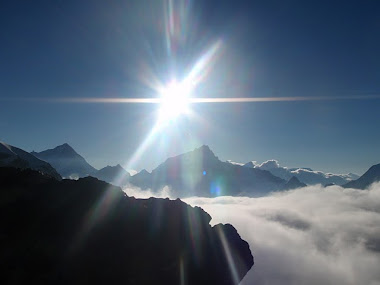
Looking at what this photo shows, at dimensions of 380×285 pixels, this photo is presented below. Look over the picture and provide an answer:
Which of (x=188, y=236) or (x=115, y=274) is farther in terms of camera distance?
(x=188, y=236)

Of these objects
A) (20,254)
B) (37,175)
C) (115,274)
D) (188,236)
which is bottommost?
(115,274)

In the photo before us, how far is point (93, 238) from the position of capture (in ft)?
134

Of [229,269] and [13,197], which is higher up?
[13,197]

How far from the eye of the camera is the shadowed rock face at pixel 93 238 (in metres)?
35.4

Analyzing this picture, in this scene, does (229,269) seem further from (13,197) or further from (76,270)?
→ (13,197)

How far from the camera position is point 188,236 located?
53.8 metres

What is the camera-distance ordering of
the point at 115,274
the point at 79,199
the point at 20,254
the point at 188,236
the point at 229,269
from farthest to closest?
the point at 229,269 < the point at 188,236 < the point at 79,199 < the point at 115,274 < the point at 20,254

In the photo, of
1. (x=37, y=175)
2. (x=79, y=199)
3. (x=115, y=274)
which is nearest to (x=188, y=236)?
(x=115, y=274)

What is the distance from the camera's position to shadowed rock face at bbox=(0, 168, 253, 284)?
1395 inches

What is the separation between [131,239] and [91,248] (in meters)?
6.57

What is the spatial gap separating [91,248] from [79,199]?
9.70 m

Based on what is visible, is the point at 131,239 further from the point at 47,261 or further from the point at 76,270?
the point at 47,261

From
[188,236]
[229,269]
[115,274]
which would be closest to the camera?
[115,274]

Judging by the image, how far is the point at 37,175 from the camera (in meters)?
47.4
